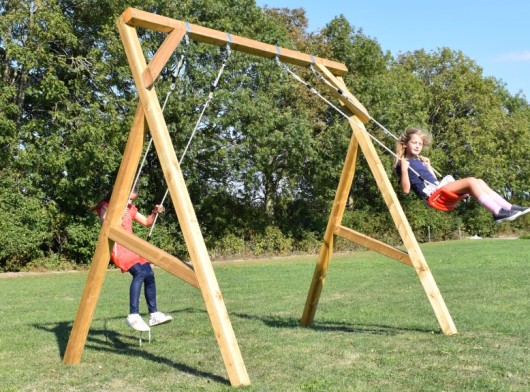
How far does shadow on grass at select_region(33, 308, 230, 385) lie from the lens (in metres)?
5.91

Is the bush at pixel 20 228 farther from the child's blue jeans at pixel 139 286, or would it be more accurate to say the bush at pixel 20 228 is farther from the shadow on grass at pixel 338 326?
the child's blue jeans at pixel 139 286

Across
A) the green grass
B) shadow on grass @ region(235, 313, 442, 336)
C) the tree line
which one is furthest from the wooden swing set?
the tree line

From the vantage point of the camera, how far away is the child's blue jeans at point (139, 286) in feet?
23.1

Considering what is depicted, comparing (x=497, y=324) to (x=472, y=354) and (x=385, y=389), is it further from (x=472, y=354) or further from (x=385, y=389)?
(x=385, y=389)

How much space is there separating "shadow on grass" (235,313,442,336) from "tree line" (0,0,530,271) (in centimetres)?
960

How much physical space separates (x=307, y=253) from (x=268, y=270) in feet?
38.6

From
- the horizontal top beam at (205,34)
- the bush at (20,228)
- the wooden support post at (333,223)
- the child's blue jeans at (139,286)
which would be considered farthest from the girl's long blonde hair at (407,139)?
the bush at (20,228)

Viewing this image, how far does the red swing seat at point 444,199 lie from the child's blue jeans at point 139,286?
132 inches

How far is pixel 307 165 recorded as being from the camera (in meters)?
34.7

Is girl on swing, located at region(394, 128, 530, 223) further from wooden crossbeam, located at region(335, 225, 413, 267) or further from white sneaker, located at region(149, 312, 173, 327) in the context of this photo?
white sneaker, located at region(149, 312, 173, 327)

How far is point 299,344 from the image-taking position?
703 cm

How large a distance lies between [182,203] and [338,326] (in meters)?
3.81

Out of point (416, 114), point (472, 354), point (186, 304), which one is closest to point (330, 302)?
point (186, 304)

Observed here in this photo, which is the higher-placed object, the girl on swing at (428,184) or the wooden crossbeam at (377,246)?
the girl on swing at (428,184)
